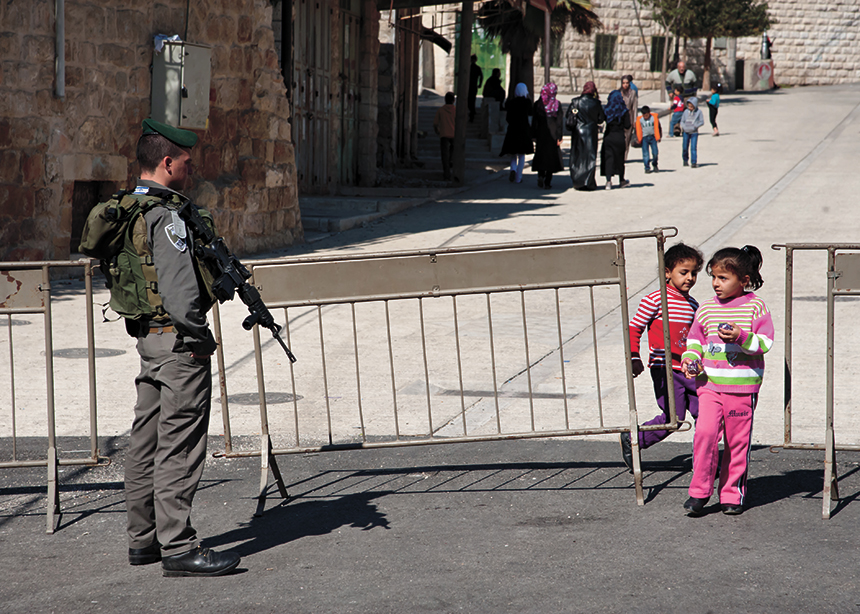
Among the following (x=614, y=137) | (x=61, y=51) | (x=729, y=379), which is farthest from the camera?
(x=614, y=137)

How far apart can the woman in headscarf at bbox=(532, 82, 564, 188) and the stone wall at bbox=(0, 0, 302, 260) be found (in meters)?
6.70

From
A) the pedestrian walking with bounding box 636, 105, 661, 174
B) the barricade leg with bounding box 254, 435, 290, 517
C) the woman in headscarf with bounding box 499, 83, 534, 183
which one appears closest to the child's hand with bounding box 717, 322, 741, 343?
the barricade leg with bounding box 254, 435, 290, 517

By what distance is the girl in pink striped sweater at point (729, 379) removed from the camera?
4.58 metres

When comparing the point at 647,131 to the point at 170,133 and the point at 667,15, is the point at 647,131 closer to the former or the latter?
the point at 170,133

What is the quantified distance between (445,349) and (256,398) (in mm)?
1985

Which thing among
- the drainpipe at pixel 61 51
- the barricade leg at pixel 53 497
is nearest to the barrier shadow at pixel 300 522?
the barricade leg at pixel 53 497

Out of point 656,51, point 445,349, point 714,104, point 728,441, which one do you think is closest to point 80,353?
point 445,349

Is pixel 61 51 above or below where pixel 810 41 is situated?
below

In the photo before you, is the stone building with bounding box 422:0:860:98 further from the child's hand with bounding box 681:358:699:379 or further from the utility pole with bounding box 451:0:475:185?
the child's hand with bounding box 681:358:699:379

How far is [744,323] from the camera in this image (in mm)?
4605

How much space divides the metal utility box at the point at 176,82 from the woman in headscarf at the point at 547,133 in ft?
29.4

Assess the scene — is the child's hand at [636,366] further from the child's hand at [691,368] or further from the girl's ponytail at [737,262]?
the girl's ponytail at [737,262]

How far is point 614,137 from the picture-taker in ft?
60.8

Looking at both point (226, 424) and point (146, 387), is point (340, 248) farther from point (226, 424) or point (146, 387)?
point (146, 387)
